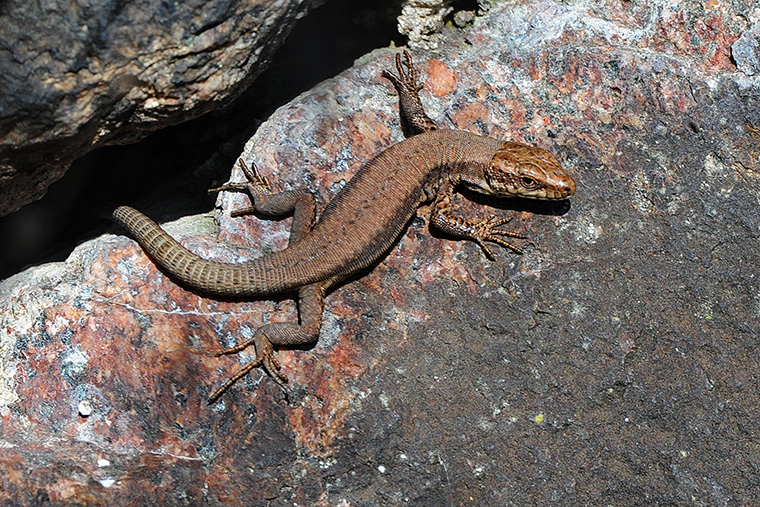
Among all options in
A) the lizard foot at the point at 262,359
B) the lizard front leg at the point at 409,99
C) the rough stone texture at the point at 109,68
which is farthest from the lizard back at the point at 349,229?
the rough stone texture at the point at 109,68

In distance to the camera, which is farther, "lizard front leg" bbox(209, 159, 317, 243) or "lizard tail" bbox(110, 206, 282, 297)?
"lizard front leg" bbox(209, 159, 317, 243)

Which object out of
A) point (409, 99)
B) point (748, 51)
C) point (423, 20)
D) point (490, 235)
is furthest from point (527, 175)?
point (748, 51)

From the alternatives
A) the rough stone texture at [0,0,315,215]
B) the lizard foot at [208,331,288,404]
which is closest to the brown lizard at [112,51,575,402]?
the lizard foot at [208,331,288,404]

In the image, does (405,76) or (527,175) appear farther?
(405,76)

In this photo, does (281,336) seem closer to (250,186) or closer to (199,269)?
(199,269)

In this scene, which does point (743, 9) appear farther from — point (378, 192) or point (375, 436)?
point (375, 436)

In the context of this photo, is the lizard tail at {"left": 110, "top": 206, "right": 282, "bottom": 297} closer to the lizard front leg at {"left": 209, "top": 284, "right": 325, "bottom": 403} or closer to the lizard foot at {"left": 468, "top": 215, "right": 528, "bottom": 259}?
the lizard front leg at {"left": 209, "top": 284, "right": 325, "bottom": 403}
